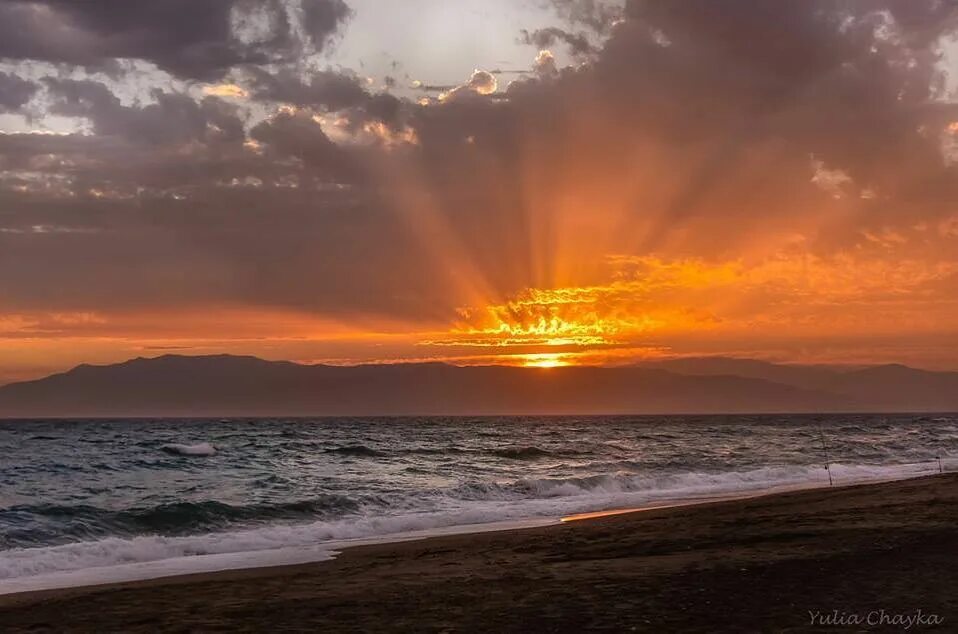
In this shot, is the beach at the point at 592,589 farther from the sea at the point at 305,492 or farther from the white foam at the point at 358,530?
the sea at the point at 305,492

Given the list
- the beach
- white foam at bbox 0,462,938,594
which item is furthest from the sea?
the beach

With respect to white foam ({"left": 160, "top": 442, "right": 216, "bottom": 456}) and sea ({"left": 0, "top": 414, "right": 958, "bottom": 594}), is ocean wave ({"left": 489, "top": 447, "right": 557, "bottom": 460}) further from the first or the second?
white foam ({"left": 160, "top": 442, "right": 216, "bottom": 456})

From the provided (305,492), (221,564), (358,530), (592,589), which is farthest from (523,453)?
(592,589)

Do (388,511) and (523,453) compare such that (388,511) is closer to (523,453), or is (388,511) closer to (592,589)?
(592,589)

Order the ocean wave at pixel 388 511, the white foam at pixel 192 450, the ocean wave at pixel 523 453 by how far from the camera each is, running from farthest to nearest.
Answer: the white foam at pixel 192 450 < the ocean wave at pixel 523 453 < the ocean wave at pixel 388 511

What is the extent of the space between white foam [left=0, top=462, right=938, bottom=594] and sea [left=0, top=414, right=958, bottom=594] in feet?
0.19

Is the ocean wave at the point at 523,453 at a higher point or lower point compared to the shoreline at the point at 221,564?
lower

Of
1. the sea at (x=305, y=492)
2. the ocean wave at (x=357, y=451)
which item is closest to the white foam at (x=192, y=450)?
the sea at (x=305, y=492)

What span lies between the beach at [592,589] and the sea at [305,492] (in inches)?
133

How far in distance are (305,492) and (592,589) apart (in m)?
23.1

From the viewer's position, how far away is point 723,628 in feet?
29.7

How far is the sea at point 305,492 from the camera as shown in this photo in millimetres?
19234

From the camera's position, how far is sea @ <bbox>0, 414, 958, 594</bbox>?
19.2 meters

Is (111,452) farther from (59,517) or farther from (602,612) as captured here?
(602,612)
